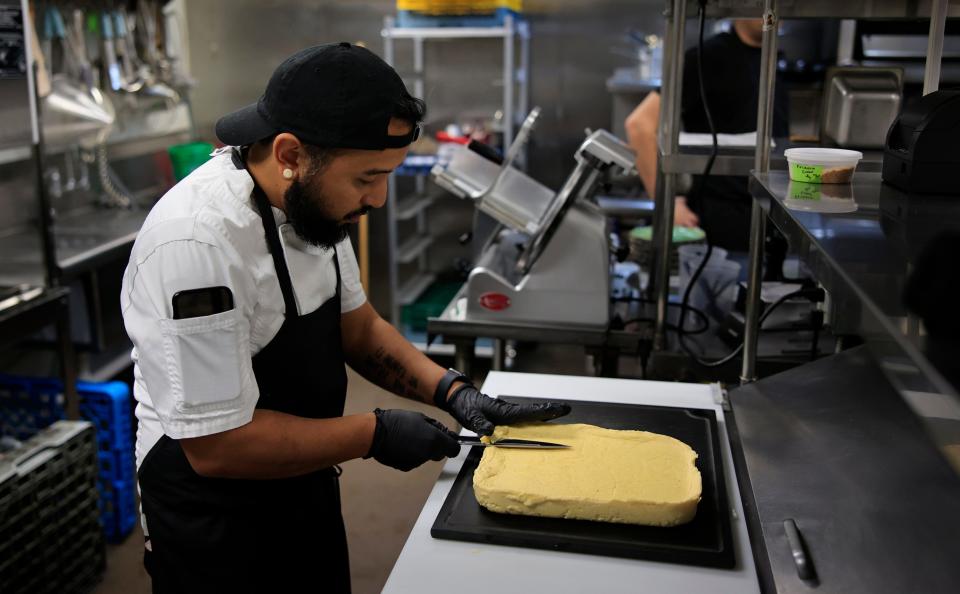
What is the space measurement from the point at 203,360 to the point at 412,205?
3599 millimetres

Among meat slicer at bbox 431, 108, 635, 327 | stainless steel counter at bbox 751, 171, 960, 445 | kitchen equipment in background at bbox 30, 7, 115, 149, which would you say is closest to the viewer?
stainless steel counter at bbox 751, 171, 960, 445

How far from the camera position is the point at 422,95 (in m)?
4.92

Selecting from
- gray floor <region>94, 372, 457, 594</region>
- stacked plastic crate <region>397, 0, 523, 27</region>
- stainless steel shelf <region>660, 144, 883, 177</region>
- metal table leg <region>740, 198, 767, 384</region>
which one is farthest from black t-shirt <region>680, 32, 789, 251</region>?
metal table leg <region>740, 198, 767, 384</region>

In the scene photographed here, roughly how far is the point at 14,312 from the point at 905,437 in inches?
91.8

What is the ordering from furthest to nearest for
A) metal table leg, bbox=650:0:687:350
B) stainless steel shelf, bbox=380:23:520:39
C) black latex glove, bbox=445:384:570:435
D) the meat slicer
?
stainless steel shelf, bbox=380:23:520:39 → the meat slicer → metal table leg, bbox=650:0:687:350 → black latex glove, bbox=445:384:570:435

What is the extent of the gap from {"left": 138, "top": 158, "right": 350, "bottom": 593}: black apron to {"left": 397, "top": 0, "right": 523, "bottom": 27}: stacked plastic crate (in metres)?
3.00

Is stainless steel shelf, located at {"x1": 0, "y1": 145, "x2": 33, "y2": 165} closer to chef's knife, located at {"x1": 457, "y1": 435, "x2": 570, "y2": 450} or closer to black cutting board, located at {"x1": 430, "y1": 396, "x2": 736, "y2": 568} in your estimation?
chef's knife, located at {"x1": 457, "y1": 435, "x2": 570, "y2": 450}

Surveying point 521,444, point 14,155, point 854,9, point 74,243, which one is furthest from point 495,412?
point 14,155

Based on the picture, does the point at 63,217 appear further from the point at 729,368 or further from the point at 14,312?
the point at 729,368

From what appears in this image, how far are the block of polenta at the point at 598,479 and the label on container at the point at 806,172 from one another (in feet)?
1.60

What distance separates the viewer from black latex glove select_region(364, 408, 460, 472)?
4.69 ft

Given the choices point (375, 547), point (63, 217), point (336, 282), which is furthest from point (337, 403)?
point (63, 217)

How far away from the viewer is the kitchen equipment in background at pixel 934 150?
1254 mm

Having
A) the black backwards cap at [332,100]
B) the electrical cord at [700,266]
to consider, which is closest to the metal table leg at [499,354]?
the electrical cord at [700,266]
